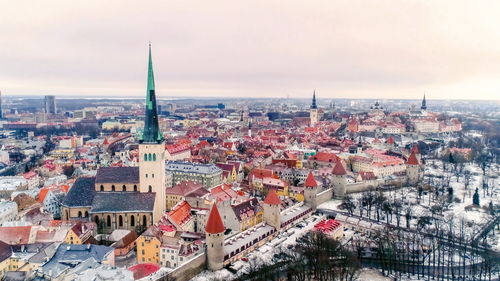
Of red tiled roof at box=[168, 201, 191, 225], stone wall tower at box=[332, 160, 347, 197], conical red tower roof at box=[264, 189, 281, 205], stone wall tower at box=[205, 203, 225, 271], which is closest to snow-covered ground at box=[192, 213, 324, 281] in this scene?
stone wall tower at box=[205, 203, 225, 271]

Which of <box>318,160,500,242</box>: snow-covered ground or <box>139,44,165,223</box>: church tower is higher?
<box>139,44,165,223</box>: church tower

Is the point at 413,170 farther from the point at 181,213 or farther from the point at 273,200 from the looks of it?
the point at 181,213

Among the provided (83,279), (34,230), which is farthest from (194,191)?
(83,279)

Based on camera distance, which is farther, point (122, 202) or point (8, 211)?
point (8, 211)

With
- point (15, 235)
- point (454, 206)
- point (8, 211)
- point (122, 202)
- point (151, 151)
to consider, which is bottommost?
point (454, 206)

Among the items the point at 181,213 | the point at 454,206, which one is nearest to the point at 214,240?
the point at 181,213

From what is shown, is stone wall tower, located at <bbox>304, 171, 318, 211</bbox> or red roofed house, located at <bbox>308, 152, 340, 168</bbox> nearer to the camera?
stone wall tower, located at <bbox>304, 171, 318, 211</bbox>

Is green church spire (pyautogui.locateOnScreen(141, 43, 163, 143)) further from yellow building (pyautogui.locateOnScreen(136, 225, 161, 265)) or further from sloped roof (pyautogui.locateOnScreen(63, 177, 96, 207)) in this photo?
yellow building (pyautogui.locateOnScreen(136, 225, 161, 265))

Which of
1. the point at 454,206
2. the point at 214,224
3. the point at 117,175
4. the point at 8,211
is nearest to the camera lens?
the point at 214,224

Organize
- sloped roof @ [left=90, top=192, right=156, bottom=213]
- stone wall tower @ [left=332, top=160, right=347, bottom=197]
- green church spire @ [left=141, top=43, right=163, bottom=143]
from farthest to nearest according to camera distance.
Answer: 1. stone wall tower @ [left=332, top=160, right=347, bottom=197]
2. green church spire @ [left=141, top=43, right=163, bottom=143]
3. sloped roof @ [left=90, top=192, right=156, bottom=213]
